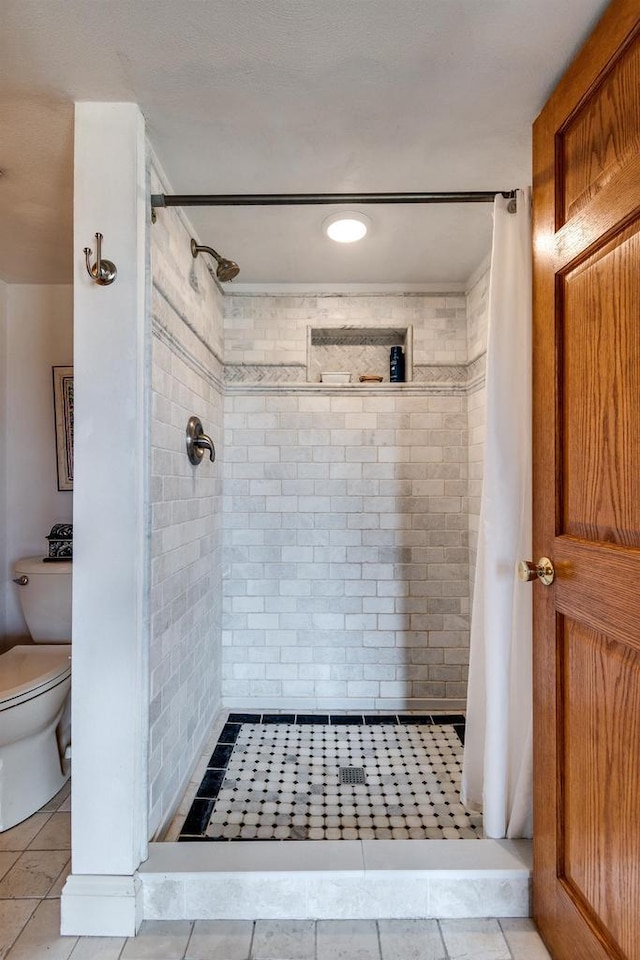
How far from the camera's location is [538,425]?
1287 millimetres

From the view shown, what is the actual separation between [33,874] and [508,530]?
185cm

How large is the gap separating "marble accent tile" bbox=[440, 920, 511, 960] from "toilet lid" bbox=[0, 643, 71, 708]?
5.01 feet

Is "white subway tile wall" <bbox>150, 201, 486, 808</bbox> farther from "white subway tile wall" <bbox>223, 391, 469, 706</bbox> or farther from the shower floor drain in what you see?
the shower floor drain

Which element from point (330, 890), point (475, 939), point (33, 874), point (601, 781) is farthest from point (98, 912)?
point (601, 781)

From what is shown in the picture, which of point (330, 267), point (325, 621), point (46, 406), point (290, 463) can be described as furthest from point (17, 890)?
point (330, 267)

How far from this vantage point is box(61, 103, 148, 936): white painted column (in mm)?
1301

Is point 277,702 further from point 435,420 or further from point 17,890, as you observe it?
point 435,420

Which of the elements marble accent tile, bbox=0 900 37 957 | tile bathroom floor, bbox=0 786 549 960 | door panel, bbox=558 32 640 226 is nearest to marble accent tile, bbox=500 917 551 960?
tile bathroom floor, bbox=0 786 549 960

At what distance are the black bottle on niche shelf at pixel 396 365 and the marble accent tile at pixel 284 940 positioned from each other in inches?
86.4

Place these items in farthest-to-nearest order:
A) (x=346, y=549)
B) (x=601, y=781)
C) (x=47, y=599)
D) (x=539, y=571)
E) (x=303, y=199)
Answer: (x=346, y=549), (x=47, y=599), (x=303, y=199), (x=539, y=571), (x=601, y=781)

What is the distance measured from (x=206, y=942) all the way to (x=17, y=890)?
641 mm

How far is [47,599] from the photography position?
225 centimetres

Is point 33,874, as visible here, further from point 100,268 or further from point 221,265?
point 221,265

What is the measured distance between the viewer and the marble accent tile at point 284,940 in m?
1.22
